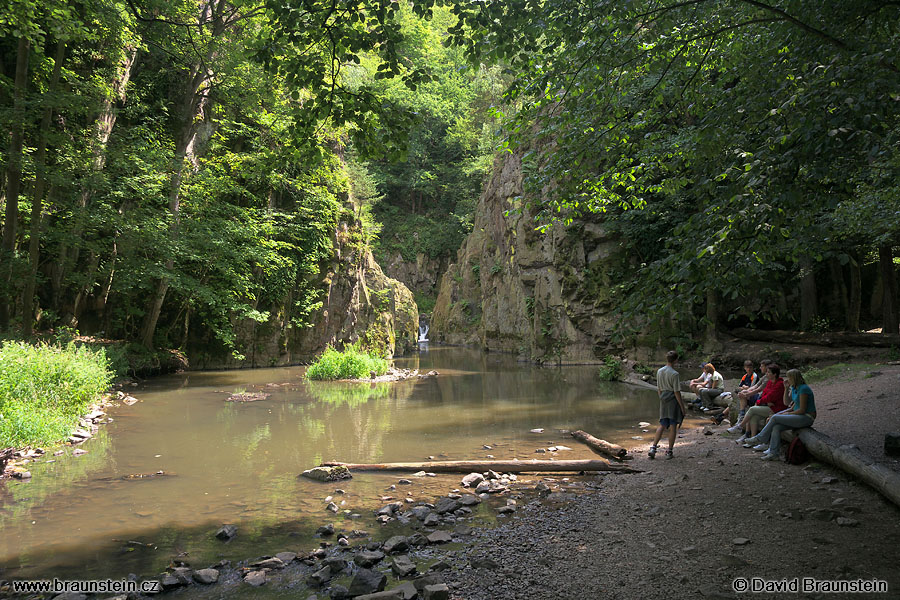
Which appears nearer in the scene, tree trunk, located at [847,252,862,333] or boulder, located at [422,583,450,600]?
boulder, located at [422,583,450,600]

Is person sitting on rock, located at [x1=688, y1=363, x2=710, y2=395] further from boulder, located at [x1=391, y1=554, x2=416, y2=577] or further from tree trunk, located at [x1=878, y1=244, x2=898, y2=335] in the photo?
tree trunk, located at [x1=878, y1=244, x2=898, y2=335]

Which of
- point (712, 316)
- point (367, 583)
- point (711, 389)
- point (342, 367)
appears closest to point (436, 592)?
point (367, 583)

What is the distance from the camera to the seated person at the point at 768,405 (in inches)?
318

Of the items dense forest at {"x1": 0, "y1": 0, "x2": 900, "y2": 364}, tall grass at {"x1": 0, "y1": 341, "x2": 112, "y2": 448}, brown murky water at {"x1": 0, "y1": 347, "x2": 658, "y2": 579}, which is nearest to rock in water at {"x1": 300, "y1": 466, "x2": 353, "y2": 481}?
brown murky water at {"x1": 0, "y1": 347, "x2": 658, "y2": 579}

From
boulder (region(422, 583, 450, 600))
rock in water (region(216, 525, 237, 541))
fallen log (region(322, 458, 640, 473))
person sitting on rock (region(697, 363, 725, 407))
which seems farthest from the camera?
person sitting on rock (region(697, 363, 725, 407))

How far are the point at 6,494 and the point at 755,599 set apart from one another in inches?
325

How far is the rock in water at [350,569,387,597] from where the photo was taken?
4012 millimetres

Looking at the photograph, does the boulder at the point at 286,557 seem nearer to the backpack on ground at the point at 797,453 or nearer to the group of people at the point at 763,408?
the group of people at the point at 763,408

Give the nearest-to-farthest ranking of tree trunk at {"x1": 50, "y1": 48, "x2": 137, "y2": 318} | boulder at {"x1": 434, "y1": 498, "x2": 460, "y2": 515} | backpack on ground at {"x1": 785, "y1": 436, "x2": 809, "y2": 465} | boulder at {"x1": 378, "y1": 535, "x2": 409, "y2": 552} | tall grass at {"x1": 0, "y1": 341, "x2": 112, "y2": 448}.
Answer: boulder at {"x1": 378, "y1": 535, "x2": 409, "y2": 552} < boulder at {"x1": 434, "y1": 498, "x2": 460, "y2": 515} < backpack on ground at {"x1": 785, "y1": 436, "x2": 809, "y2": 465} < tall grass at {"x1": 0, "y1": 341, "x2": 112, "y2": 448} < tree trunk at {"x1": 50, "y1": 48, "x2": 137, "y2": 318}

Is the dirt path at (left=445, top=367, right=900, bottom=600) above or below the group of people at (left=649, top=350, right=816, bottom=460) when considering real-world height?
below

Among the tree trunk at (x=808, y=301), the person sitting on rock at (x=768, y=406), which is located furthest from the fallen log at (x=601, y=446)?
the tree trunk at (x=808, y=301)

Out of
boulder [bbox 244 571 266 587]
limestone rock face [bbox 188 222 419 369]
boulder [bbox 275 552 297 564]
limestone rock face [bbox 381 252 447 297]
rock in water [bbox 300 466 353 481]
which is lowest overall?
boulder [bbox 244 571 266 587]

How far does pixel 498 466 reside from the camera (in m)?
7.66

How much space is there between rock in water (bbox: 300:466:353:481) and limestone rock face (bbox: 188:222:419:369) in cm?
1770
